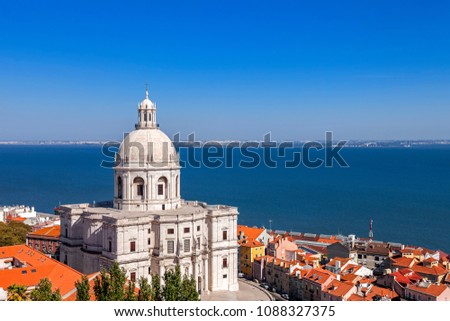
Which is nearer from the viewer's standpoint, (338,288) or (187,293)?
(187,293)

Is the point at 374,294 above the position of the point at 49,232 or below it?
below

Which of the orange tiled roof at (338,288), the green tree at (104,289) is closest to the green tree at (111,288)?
the green tree at (104,289)

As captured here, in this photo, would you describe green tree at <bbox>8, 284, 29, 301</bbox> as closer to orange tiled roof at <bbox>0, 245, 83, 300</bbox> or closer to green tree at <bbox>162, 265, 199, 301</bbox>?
green tree at <bbox>162, 265, 199, 301</bbox>

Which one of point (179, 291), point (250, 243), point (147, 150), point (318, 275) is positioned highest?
point (147, 150)

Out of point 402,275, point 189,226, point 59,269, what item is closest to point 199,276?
point 189,226

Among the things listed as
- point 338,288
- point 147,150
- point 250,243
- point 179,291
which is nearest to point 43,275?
point 147,150

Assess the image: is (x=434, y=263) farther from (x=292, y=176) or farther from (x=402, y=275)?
(x=292, y=176)

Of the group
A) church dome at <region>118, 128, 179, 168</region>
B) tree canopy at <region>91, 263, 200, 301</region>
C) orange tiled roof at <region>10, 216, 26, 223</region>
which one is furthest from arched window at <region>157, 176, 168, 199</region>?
orange tiled roof at <region>10, 216, 26, 223</region>

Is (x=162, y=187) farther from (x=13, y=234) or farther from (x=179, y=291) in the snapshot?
(x=13, y=234)
